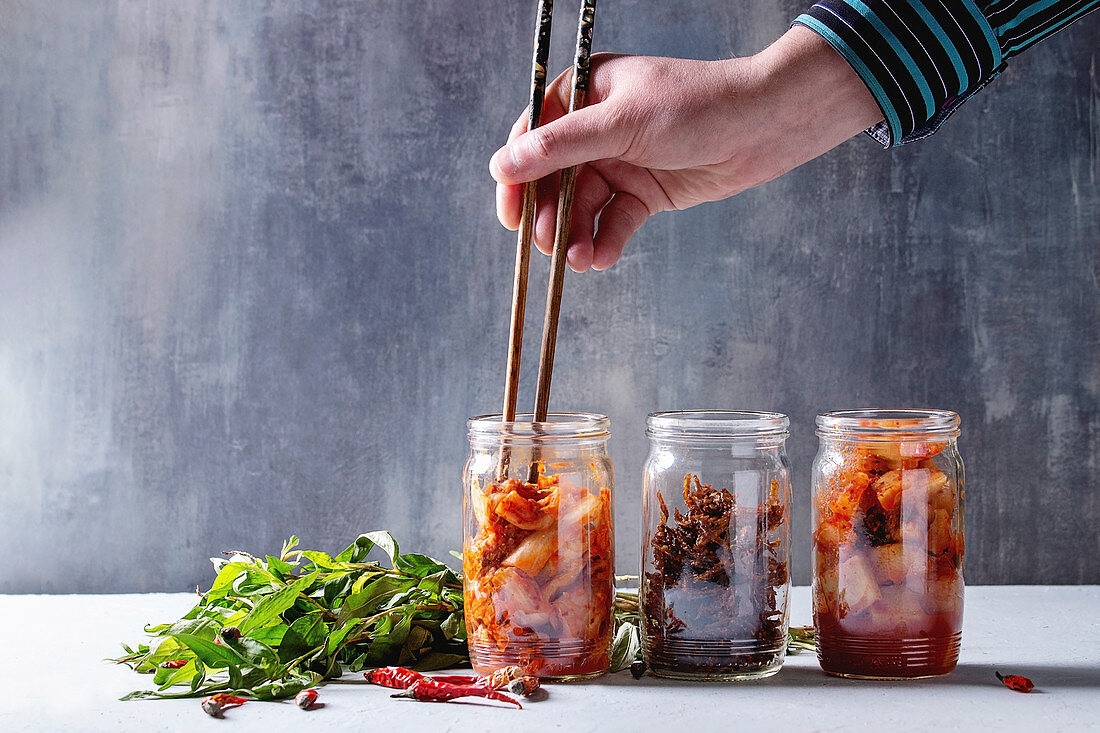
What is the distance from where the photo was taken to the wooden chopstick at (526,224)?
2.89 ft

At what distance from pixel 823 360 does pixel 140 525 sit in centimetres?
105

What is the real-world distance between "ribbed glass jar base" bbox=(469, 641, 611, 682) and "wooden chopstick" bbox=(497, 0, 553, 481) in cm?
21

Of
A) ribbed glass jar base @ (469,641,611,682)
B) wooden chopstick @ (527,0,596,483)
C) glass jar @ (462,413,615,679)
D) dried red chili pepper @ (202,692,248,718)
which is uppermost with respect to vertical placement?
wooden chopstick @ (527,0,596,483)

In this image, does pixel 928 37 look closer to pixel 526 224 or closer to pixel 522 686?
pixel 526 224

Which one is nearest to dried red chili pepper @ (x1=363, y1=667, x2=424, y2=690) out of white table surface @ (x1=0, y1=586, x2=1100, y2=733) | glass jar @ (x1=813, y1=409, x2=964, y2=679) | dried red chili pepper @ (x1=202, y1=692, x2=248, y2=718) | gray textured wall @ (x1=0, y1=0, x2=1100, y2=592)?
white table surface @ (x1=0, y1=586, x2=1100, y2=733)

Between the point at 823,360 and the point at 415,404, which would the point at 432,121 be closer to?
the point at 415,404

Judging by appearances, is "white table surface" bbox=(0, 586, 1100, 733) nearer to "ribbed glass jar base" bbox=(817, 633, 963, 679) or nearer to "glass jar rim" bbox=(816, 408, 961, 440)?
"ribbed glass jar base" bbox=(817, 633, 963, 679)

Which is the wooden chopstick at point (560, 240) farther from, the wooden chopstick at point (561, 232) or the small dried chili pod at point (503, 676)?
the small dried chili pod at point (503, 676)

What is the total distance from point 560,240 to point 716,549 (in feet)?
1.08

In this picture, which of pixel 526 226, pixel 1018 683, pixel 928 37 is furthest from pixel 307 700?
pixel 928 37

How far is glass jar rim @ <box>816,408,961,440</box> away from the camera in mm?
844

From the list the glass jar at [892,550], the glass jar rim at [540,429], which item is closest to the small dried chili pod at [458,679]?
the glass jar rim at [540,429]

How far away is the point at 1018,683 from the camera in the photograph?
84 cm

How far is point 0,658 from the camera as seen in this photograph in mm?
999
